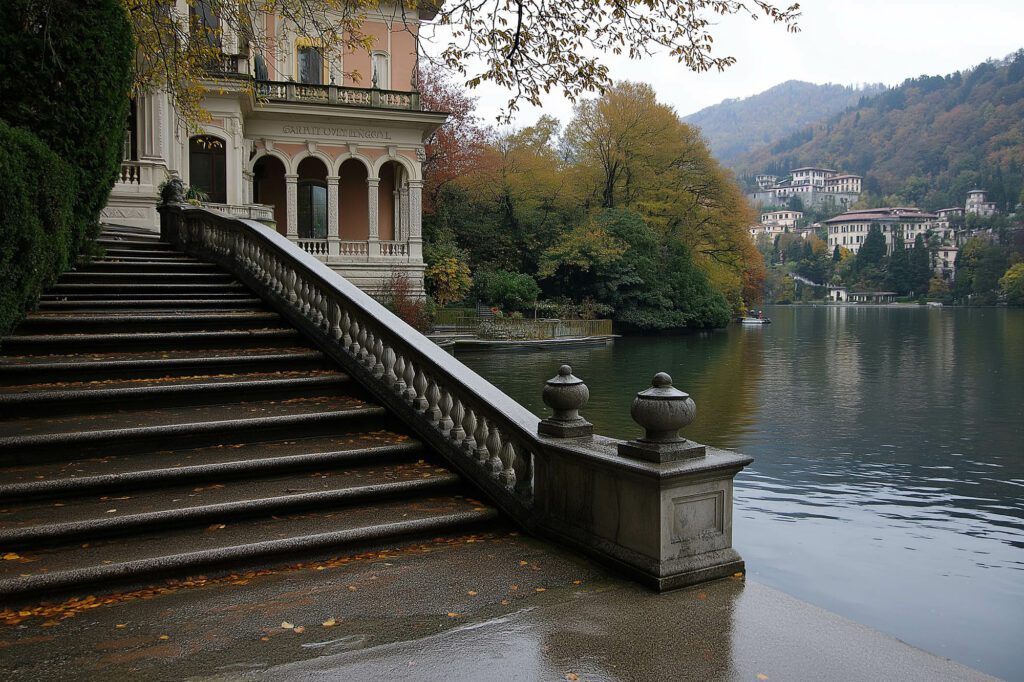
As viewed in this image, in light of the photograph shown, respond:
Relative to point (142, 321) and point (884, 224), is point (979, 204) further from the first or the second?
point (142, 321)

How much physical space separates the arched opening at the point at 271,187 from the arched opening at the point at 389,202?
3.97m

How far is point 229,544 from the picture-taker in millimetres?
4680

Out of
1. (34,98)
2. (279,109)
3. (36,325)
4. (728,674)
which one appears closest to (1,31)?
(34,98)

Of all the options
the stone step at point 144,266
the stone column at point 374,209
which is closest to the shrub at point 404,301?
the stone column at point 374,209

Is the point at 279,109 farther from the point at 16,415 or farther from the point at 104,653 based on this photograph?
the point at 104,653

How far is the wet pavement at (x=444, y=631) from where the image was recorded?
346cm

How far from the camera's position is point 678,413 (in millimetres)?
4293

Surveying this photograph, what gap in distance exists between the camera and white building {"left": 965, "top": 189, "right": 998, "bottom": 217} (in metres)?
170

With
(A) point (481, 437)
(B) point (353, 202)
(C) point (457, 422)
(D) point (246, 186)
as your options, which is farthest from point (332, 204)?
(A) point (481, 437)

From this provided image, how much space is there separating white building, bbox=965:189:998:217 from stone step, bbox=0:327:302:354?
188 metres

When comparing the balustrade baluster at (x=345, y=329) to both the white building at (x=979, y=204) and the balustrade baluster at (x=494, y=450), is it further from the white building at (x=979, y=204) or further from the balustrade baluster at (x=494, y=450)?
the white building at (x=979, y=204)

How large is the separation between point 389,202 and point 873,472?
24080 millimetres

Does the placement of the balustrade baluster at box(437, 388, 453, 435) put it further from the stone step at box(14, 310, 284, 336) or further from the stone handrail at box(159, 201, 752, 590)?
the stone step at box(14, 310, 284, 336)

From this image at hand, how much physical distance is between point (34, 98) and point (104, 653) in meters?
6.77
